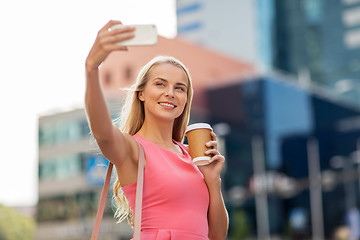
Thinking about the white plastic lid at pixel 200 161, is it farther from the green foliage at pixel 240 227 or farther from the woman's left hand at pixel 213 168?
the green foliage at pixel 240 227

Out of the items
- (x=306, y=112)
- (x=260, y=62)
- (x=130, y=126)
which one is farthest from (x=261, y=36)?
(x=130, y=126)

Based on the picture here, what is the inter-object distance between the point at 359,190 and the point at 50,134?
23.8 meters

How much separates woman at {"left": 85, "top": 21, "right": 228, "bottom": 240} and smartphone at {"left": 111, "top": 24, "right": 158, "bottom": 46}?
0.25m

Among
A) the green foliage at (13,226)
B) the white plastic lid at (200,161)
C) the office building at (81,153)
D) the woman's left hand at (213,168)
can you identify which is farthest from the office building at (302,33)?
the white plastic lid at (200,161)

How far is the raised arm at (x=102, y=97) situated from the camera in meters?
1.95

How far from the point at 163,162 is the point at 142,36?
636mm

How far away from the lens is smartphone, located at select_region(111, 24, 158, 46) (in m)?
1.95

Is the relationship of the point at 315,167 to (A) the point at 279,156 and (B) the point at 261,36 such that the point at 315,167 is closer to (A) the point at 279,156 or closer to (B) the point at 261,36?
(A) the point at 279,156

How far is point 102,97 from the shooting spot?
205cm

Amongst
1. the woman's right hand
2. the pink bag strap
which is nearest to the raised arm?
the woman's right hand

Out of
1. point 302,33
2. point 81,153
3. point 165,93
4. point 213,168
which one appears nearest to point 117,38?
point 165,93

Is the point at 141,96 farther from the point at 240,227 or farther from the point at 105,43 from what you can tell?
the point at 240,227

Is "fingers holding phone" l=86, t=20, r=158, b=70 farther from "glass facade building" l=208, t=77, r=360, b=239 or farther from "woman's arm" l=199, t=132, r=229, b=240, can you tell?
"glass facade building" l=208, t=77, r=360, b=239

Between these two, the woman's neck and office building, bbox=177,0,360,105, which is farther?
office building, bbox=177,0,360,105
